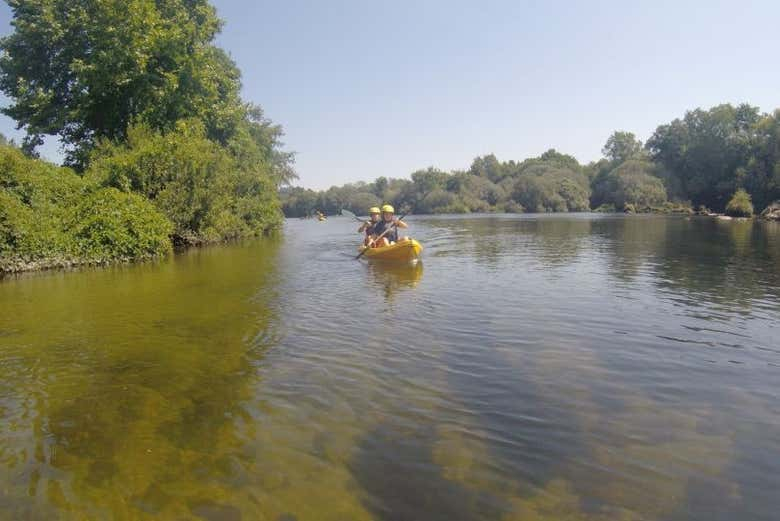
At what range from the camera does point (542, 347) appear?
24.4 feet

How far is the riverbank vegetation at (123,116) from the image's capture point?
19391 millimetres

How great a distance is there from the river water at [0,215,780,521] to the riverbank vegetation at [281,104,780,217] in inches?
2541

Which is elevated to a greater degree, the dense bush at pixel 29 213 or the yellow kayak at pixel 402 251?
the dense bush at pixel 29 213

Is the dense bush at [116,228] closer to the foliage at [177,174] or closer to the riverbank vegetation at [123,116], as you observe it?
the riverbank vegetation at [123,116]

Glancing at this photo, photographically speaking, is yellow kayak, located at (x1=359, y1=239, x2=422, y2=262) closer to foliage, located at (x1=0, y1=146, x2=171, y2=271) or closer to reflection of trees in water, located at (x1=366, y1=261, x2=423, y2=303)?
reflection of trees in water, located at (x1=366, y1=261, x2=423, y2=303)

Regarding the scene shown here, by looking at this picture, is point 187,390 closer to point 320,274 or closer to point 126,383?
point 126,383

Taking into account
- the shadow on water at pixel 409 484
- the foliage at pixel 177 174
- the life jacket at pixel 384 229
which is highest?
the foliage at pixel 177 174

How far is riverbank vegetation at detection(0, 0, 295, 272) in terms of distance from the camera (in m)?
19.4

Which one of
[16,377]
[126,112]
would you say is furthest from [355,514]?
[126,112]

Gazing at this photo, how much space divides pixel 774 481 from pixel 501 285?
892 cm

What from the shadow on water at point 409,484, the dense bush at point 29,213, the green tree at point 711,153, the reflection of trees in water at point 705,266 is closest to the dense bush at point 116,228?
the dense bush at point 29,213

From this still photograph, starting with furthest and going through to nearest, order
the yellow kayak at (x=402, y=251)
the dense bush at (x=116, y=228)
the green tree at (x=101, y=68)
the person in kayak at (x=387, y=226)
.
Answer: the green tree at (x=101, y=68) < the person in kayak at (x=387, y=226) < the dense bush at (x=116, y=228) < the yellow kayak at (x=402, y=251)

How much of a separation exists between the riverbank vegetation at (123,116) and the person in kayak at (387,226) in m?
9.26

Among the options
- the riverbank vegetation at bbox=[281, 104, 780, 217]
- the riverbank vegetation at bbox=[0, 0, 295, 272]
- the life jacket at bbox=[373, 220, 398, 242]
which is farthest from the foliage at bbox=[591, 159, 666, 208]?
the life jacket at bbox=[373, 220, 398, 242]
